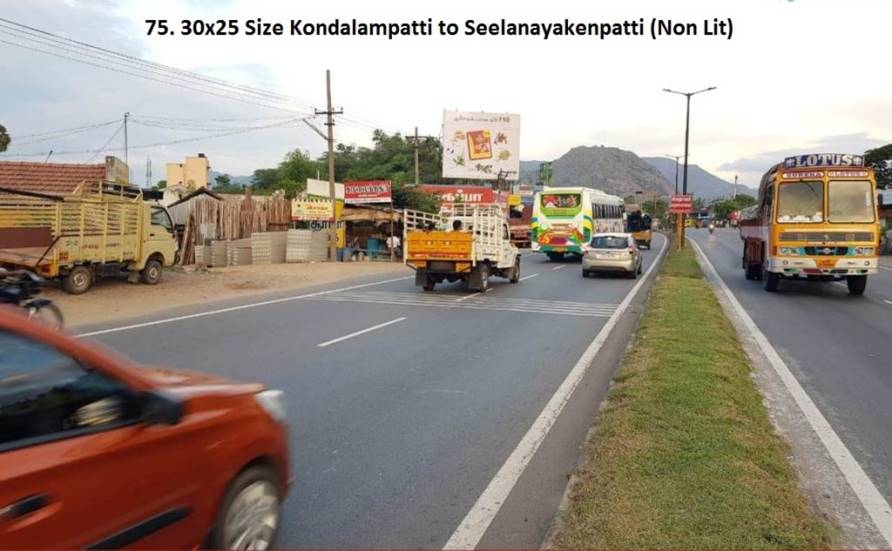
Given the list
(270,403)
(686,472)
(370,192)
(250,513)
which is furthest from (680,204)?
(250,513)

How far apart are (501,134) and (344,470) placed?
51.6 m

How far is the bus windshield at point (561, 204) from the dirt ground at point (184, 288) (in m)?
7.95

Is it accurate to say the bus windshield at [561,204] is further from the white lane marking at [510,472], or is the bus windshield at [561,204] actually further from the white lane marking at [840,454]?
the white lane marking at [510,472]

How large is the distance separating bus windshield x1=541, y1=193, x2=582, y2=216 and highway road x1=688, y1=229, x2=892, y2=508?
11.3 m

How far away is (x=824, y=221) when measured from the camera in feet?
55.8

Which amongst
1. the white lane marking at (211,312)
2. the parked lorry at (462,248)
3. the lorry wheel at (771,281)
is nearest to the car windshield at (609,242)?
the parked lorry at (462,248)

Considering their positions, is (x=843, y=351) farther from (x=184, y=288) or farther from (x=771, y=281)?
(x=184, y=288)

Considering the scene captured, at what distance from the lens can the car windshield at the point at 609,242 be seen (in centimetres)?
2261

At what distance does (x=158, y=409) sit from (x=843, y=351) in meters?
9.95

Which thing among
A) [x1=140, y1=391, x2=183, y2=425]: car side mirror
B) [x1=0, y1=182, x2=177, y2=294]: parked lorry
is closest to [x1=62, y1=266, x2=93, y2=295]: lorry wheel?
[x1=0, y1=182, x2=177, y2=294]: parked lorry

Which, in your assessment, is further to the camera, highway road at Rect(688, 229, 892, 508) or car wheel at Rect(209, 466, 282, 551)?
highway road at Rect(688, 229, 892, 508)

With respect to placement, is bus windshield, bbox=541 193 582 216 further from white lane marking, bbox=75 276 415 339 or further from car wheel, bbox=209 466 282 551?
car wheel, bbox=209 466 282 551

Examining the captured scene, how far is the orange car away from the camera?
7.93 feet

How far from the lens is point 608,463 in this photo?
4.91 m
